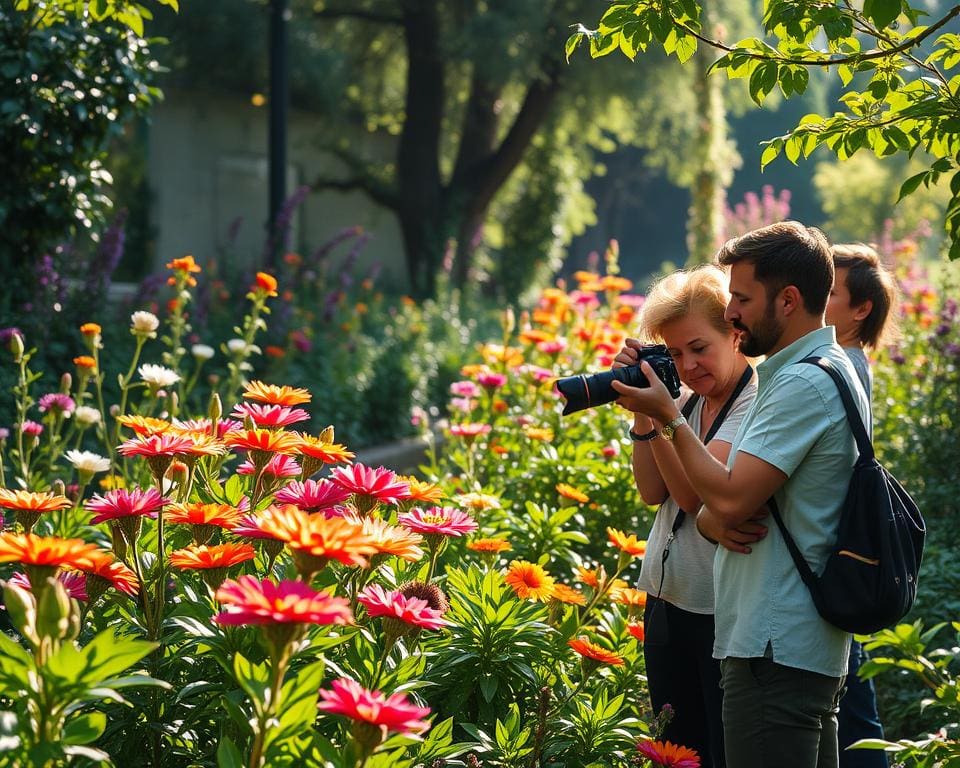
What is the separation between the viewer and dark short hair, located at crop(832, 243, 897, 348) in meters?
3.18

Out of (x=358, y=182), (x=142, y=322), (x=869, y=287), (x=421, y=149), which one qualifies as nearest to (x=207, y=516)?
(x=142, y=322)

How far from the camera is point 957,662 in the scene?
3.68m

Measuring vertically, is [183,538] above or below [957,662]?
above

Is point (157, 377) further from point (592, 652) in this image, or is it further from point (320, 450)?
point (592, 652)

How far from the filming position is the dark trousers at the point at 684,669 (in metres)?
2.55

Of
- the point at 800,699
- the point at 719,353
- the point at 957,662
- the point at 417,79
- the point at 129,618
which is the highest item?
the point at 417,79

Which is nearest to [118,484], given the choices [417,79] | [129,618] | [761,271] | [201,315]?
[129,618]

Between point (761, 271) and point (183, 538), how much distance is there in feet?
4.26

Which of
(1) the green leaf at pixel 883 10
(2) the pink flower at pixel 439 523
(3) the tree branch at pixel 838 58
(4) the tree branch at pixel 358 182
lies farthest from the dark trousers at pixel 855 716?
(4) the tree branch at pixel 358 182

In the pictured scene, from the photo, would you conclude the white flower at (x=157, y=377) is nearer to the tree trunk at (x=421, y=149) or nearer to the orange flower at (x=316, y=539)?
the orange flower at (x=316, y=539)

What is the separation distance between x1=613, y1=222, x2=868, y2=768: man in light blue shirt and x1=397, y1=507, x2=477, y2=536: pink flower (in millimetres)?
406

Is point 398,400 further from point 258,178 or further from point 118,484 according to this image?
point 258,178

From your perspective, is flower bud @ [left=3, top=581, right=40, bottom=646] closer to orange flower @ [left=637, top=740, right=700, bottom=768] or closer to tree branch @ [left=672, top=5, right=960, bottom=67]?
orange flower @ [left=637, top=740, right=700, bottom=768]

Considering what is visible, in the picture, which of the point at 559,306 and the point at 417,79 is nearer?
the point at 559,306
